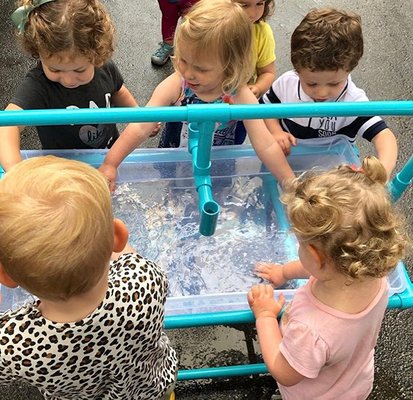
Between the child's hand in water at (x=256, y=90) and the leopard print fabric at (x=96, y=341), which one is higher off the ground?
the leopard print fabric at (x=96, y=341)

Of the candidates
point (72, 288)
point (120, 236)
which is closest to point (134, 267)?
point (120, 236)

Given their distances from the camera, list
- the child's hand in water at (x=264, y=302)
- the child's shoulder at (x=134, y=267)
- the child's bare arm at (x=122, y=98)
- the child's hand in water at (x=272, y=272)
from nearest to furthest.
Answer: the child's shoulder at (x=134, y=267) → the child's hand in water at (x=264, y=302) → the child's hand in water at (x=272, y=272) → the child's bare arm at (x=122, y=98)

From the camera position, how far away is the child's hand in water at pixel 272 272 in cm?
178

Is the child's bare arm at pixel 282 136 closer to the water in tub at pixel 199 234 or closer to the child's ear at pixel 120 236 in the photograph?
the water in tub at pixel 199 234

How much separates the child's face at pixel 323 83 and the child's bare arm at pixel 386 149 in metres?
0.22

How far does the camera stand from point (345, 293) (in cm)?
133

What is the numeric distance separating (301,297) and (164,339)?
Result: 401 millimetres

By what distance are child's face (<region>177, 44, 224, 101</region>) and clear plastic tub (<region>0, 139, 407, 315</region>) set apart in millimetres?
310

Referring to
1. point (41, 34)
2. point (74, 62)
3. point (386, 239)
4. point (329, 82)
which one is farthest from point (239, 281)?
point (41, 34)

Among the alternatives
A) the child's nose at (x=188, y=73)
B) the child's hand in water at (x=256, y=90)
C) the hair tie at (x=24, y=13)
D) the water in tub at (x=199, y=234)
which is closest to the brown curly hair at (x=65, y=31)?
the hair tie at (x=24, y=13)

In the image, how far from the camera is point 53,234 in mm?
935

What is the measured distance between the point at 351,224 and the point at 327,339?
0.29 metres

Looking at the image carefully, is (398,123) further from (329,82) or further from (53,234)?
(53,234)

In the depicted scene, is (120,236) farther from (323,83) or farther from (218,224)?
(323,83)
